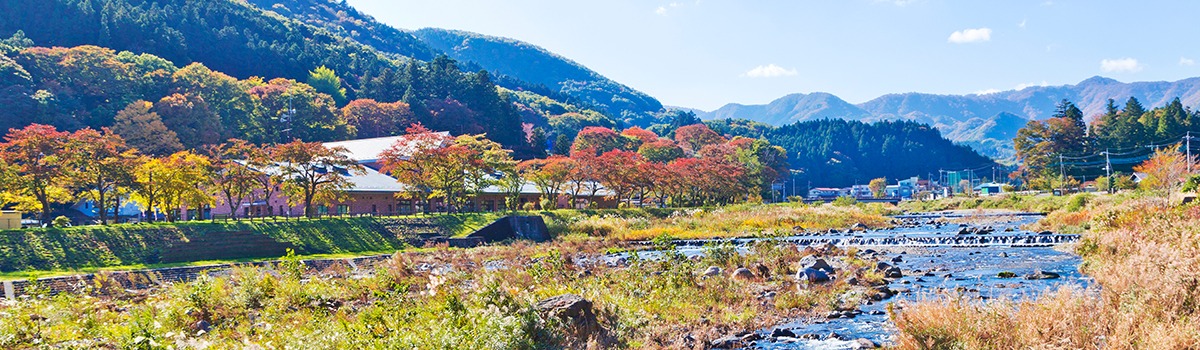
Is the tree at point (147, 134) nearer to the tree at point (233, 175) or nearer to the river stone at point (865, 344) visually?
the tree at point (233, 175)

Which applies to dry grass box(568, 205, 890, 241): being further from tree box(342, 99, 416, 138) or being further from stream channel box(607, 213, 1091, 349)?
tree box(342, 99, 416, 138)

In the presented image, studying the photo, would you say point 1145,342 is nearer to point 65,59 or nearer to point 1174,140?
point 65,59

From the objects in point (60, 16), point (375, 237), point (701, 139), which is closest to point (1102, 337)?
point (375, 237)

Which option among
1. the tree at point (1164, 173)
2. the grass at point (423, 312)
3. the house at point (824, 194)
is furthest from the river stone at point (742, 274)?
the house at point (824, 194)

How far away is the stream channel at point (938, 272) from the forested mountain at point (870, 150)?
139355 millimetres

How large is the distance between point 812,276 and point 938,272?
4.78 metres

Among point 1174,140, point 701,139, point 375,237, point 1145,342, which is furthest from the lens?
point 701,139

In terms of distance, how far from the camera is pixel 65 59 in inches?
2532

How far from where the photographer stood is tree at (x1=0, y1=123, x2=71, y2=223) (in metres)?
28.9

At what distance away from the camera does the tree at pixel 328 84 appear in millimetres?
95500

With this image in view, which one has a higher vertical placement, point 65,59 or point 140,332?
point 65,59

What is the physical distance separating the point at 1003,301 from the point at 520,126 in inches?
3504

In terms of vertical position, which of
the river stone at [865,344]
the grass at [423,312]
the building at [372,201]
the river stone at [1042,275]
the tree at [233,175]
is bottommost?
the river stone at [1042,275]

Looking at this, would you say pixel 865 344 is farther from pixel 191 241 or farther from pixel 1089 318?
pixel 191 241
